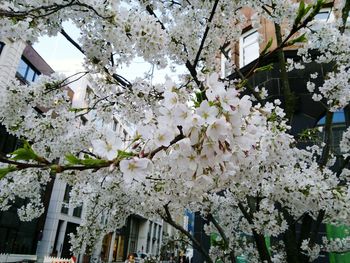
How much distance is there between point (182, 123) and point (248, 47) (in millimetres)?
14814

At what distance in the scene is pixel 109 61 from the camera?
4.47 metres

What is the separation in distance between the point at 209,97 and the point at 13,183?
7282 millimetres

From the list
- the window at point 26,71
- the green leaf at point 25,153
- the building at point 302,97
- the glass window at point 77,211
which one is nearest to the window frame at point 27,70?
the window at point 26,71

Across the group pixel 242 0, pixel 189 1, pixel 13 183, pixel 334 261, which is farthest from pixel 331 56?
pixel 13 183

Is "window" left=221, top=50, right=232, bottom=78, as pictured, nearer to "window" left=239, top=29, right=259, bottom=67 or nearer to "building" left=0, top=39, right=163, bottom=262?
"window" left=239, top=29, right=259, bottom=67

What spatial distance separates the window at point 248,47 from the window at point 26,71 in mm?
15708

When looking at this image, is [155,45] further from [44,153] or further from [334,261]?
[334,261]

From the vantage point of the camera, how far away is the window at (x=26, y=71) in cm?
2145

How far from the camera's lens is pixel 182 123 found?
1511 millimetres

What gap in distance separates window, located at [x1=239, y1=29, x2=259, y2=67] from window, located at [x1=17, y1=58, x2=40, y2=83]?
15.7m

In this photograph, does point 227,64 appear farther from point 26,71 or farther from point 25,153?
point 26,71

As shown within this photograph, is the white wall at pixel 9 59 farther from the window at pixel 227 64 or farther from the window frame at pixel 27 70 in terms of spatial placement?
the window at pixel 227 64

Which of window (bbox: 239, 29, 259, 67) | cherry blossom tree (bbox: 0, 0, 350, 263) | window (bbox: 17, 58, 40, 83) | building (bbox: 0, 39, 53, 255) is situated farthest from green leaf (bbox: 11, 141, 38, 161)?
window (bbox: 17, 58, 40, 83)

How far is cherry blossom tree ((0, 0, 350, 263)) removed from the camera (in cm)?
154
